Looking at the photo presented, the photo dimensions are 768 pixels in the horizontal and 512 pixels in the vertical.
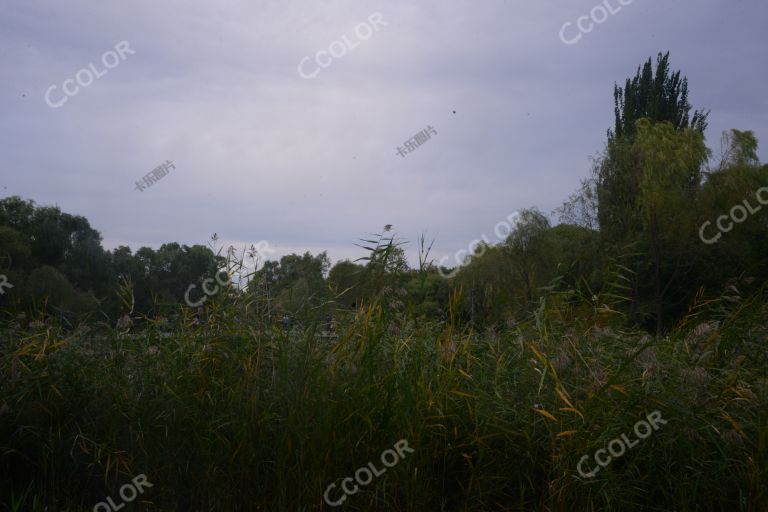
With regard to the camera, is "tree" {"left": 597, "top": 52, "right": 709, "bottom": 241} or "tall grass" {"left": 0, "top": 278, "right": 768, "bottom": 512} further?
"tree" {"left": 597, "top": 52, "right": 709, "bottom": 241}

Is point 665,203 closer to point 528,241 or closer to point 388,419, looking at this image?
point 528,241

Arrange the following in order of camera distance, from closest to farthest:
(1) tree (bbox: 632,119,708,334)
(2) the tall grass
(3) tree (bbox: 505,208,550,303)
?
(2) the tall grass, (1) tree (bbox: 632,119,708,334), (3) tree (bbox: 505,208,550,303)

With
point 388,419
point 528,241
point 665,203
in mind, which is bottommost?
point 388,419

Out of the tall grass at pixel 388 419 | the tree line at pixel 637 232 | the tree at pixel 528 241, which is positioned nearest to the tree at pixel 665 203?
the tree line at pixel 637 232

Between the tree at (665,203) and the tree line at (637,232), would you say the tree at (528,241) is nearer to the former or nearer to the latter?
the tree line at (637,232)

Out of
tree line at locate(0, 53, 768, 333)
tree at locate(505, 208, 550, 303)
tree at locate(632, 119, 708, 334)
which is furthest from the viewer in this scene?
tree at locate(505, 208, 550, 303)

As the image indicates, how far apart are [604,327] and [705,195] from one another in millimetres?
26954

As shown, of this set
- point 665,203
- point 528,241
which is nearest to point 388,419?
point 665,203

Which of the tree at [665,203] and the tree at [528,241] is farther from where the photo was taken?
the tree at [528,241]

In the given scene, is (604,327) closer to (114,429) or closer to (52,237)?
(114,429)

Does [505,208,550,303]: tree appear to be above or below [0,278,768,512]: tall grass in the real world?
above

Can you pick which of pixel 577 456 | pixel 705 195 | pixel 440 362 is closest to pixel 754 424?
pixel 577 456

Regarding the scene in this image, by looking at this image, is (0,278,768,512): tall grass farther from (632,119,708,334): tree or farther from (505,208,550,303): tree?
(505,208,550,303): tree

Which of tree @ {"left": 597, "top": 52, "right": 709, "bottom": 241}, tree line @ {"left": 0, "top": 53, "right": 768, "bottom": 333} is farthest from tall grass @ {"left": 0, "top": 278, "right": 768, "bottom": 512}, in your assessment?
tree @ {"left": 597, "top": 52, "right": 709, "bottom": 241}
